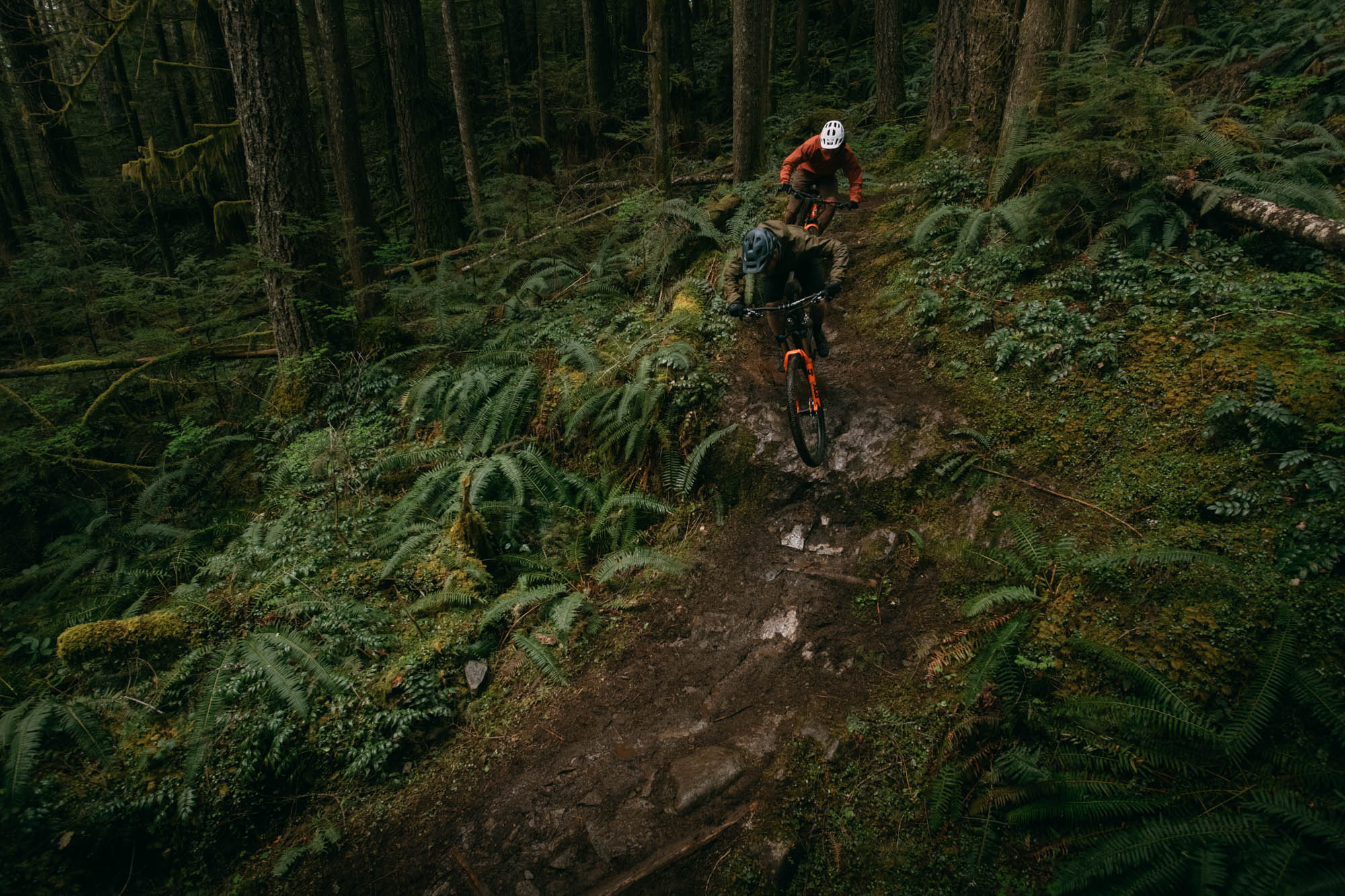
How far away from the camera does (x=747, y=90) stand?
9.48 meters

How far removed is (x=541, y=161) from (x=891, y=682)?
16.8 meters

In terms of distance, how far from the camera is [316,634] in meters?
5.11

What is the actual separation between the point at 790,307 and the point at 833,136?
9.01 feet

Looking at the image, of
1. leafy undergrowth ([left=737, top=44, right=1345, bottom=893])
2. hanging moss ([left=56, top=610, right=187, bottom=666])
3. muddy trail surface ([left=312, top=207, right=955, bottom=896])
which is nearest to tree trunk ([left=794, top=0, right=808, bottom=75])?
leafy undergrowth ([left=737, top=44, right=1345, bottom=893])

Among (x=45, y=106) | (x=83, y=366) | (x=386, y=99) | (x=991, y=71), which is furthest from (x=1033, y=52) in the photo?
(x=45, y=106)

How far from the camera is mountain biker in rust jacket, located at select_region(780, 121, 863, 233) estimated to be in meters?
7.01

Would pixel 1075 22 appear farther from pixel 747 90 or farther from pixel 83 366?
pixel 83 366

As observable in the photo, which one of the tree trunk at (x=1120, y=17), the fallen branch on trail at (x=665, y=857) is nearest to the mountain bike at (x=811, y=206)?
the fallen branch on trail at (x=665, y=857)

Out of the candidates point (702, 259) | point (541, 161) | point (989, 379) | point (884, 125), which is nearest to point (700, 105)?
point (541, 161)

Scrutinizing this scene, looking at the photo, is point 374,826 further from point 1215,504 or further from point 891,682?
point 1215,504

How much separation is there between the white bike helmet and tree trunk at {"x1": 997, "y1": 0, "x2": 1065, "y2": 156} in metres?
1.98

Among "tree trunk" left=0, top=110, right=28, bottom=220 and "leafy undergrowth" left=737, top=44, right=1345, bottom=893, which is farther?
"tree trunk" left=0, top=110, right=28, bottom=220

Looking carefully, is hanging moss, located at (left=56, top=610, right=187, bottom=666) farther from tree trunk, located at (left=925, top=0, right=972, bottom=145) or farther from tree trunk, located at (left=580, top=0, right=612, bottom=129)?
tree trunk, located at (left=580, top=0, right=612, bottom=129)

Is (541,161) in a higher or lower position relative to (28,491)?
higher
